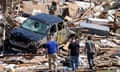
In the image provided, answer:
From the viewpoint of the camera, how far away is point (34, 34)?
22.7 metres

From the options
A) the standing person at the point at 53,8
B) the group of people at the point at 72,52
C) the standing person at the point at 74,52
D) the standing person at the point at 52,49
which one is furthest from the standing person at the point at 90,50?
the standing person at the point at 53,8

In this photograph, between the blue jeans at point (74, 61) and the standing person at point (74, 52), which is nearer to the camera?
the standing person at point (74, 52)

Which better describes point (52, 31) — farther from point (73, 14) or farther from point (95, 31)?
point (73, 14)

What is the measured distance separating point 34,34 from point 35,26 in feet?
3.24

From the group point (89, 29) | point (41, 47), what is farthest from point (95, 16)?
point (41, 47)

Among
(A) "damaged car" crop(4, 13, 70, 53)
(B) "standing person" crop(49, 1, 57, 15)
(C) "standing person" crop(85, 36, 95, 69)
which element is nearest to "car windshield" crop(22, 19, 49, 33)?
(A) "damaged car" crop(4, 13, 70, 53)

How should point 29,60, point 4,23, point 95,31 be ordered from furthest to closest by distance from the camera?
point 95,31 → point 4,23 → point 29,60

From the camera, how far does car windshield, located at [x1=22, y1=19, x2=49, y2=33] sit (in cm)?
2322

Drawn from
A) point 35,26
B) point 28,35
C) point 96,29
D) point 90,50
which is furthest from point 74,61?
point 96,29

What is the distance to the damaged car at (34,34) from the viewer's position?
72.1 ft

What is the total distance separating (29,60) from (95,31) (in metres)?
7.74

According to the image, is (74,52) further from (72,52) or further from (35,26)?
(35,26)

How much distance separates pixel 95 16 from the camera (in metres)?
34.1

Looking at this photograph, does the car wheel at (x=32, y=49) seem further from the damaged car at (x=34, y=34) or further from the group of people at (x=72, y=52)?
the group of people at (x=72, y=52)
